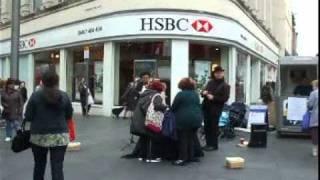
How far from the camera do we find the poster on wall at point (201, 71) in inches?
999

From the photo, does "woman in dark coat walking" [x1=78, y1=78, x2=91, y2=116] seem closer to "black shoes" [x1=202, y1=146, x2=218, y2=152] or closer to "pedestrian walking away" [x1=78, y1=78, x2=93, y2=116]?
"pedestrian walking away" [x1=78, y1=78, x2=93, y2=116]

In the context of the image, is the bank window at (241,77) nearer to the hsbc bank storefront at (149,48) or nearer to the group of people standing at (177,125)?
the hsbc bank storefront at (149,48)

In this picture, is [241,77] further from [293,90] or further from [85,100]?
[293,90]

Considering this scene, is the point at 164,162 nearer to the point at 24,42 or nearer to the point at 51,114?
the point at 51,114

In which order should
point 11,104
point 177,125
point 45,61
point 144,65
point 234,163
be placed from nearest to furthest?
point 234,163 < point 177,125 < point 11,104 < point 144,65 < point 45,61

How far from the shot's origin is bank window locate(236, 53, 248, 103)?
2864 cm

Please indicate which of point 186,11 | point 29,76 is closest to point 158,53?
point 186,11

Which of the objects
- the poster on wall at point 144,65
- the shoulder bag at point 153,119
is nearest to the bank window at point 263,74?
the poster on wall at point 144,65

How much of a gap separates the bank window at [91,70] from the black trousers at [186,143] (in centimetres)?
1512

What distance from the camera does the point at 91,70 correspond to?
27.4 meters

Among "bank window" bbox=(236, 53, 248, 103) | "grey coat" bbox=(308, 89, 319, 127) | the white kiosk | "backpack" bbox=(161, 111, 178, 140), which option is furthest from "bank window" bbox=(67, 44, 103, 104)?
"backpack" bbox=(161, 111, 178, 140)

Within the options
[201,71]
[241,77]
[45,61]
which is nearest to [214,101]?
[201,71]

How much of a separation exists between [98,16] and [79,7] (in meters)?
2.13

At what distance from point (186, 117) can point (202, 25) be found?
13646 mm
